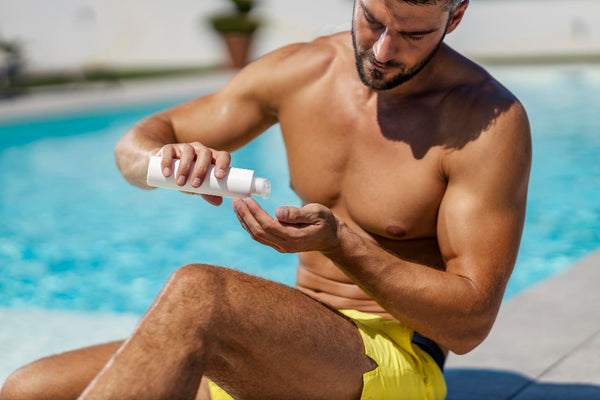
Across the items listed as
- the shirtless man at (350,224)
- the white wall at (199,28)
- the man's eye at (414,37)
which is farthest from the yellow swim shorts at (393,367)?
the white wall at (199,28)

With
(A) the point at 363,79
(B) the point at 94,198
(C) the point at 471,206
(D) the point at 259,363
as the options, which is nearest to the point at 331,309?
(D) the point at 259,363

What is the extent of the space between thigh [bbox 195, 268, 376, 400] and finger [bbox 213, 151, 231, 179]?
0.22 metres

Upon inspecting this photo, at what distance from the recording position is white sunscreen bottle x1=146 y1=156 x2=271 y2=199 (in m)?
1.83

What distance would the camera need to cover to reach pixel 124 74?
1822 cm

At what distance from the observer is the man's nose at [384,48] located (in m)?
2.12

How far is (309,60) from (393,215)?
0.58 m

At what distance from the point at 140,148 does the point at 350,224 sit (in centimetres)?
63

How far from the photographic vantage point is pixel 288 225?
178 cm

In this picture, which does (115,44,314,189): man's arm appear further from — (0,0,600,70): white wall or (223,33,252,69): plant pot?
(0,0,600,70): white wall

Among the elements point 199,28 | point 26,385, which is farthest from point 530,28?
point 26,385

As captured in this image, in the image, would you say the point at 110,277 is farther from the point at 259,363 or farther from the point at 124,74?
the point at 124,74

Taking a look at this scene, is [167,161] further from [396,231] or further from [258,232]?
[396,231]

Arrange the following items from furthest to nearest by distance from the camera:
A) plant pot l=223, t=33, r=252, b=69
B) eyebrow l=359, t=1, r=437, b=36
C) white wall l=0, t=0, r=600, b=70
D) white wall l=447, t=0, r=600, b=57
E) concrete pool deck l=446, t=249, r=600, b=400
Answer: white wall l=447, t=0, r=600, b=57 → white wall l=0, t=0, r=600, b=70 → plant pot l=223, t=33, r=252, b=69 → concrete pool deck l=446, t=249, r=600, b=400 → eyebrow l=359, t=1, r=437, b=36

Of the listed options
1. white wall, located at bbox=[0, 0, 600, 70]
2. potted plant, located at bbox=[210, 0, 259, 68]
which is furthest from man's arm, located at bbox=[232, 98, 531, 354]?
white wall, located at bbox=[0, 0, 600, 70]
